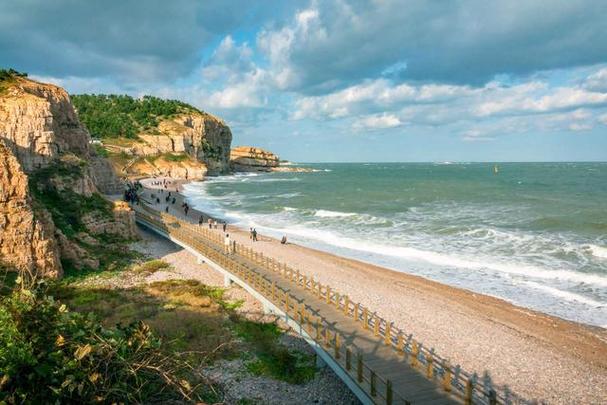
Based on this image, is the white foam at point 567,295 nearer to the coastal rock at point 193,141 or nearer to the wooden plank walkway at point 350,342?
the wooden plank walkway at point 350,342

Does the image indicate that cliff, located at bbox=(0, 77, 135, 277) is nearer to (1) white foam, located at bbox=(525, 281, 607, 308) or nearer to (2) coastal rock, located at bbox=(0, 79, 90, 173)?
(2) coastal rock, located at bbox=(0, 79, 90, 173)

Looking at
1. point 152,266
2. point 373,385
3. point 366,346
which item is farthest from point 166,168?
point 373,385

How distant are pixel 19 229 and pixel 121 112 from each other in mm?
143253

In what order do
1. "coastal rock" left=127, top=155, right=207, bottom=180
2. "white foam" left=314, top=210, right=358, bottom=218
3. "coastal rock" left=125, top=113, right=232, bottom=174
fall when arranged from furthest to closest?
"coastal rock" left=125, top=113, right=232, bottom=174, "coastal rock" left=127, top=155, right=207, bottom=180, "white foam" left=314, top=210, right=358, bottom=218

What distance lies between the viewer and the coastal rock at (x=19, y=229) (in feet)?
73.4

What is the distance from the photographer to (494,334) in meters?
19.8

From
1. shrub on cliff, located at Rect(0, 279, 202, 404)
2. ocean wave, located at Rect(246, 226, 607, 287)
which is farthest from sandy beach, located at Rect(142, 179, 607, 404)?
shrub on cliff, located at Rect(0, 279, 202, 404)

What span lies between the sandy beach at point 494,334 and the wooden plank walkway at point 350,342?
3967 millimetres

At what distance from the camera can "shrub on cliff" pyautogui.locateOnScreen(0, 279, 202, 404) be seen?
20.0 feet

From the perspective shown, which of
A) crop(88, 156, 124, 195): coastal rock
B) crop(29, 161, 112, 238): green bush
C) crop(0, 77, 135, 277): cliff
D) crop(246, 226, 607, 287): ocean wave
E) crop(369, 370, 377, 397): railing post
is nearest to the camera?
crop(369, 370, 377, 397): railing post

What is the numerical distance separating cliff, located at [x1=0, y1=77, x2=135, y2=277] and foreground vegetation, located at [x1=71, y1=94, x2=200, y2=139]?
97016 millimetres

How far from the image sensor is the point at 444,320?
70.0 feet

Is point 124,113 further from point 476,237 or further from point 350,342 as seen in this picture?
point 350,342

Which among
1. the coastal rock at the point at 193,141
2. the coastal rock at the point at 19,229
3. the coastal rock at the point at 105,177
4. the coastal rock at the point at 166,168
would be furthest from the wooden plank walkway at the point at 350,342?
the coastal rock at the point at 193,141
